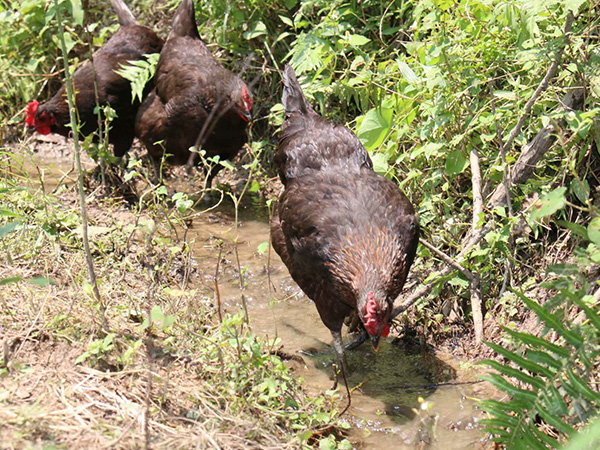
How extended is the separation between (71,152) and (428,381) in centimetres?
541

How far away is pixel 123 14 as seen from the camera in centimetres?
732

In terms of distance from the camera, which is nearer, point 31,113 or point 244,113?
point 244,113

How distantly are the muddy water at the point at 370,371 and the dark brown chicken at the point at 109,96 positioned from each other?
172cm

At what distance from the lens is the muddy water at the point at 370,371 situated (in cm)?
379

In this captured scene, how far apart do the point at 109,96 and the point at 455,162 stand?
3.74 m

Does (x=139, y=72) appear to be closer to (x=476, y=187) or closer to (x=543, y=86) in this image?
(x=476, y=187)

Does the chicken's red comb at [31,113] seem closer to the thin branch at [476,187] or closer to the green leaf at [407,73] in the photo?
the green leaf at [407,73]

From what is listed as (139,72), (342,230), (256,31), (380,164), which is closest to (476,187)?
(380,164)

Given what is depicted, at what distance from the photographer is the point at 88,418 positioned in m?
2.93

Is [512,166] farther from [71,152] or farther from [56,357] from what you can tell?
[71,152]

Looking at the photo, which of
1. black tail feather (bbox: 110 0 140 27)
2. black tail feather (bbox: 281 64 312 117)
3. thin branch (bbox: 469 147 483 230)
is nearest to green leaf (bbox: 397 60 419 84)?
thin branch (bbox: 469 147 483 230)

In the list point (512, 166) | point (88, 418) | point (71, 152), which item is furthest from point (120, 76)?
point (88, 418)

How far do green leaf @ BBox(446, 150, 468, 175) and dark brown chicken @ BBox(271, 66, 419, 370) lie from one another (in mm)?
482

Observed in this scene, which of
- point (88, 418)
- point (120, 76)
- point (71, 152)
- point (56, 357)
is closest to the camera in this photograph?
point (88, 418)
